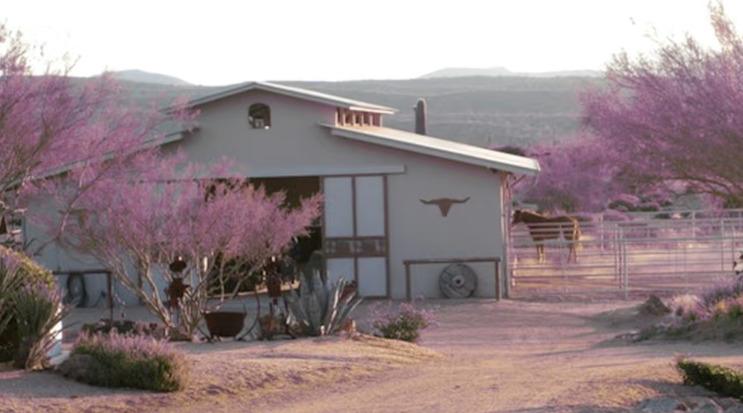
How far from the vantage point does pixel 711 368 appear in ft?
41.4

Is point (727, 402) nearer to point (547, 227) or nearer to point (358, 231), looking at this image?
point (358, 231)

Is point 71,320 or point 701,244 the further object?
point 701,244

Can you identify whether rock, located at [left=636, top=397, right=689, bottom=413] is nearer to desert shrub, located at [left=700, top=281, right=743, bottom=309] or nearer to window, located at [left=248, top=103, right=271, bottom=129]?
desert shrub, located at [left=700, top=281, right=743, bottom=309]

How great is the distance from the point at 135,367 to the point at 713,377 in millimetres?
5300

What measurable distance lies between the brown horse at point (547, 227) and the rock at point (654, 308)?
22.1 feet

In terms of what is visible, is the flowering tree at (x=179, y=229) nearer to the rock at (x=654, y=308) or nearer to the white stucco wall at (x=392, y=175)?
the rock at (x=654, y=308)

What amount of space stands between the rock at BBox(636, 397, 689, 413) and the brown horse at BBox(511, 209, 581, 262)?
57.4 feet

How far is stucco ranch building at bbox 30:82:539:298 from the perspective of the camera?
2606 cm

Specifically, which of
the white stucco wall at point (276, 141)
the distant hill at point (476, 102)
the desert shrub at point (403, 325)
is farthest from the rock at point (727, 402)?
the distant hill at point (476, 102)

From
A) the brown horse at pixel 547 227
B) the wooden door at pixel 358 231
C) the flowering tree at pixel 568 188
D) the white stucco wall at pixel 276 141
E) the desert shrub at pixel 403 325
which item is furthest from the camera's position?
the flowering tree at pixel 568 188

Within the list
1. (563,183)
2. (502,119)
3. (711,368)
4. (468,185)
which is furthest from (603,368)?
(502,119)

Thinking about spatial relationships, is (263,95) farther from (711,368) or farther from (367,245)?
(711,368)

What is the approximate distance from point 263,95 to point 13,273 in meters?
13.6

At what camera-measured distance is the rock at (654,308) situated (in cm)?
2197
